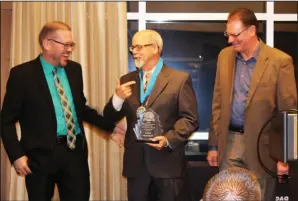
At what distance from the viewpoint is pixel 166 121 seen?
3418 mm

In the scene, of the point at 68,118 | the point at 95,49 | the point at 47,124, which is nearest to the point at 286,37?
the point at 95,49

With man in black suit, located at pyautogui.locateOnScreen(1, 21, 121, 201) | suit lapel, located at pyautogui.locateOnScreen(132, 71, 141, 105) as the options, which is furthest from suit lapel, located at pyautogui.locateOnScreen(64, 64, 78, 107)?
suit lapel, located at pyautogui.locateOnScreen(132, 71, 141, 105)

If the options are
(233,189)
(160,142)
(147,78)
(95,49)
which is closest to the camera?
(233,189)

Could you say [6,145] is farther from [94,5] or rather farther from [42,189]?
[94,5]

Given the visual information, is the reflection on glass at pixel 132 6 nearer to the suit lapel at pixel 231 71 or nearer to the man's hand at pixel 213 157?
Answer: the suit lapel at pixel 231 71

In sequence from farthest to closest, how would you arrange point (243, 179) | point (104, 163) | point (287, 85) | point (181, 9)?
point (181, 9) < point (104, 163) < point (287, 85) < point (243, 179)

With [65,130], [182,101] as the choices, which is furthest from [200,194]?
[65,130]

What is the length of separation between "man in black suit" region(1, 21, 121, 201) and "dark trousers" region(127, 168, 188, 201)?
1.31ft

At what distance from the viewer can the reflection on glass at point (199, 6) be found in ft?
17.7

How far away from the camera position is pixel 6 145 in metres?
3.37

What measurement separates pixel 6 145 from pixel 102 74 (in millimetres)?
1824

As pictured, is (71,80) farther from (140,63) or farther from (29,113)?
(140,63)

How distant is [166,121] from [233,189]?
6.30ft

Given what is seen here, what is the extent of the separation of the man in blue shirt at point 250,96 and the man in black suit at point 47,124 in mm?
1043
